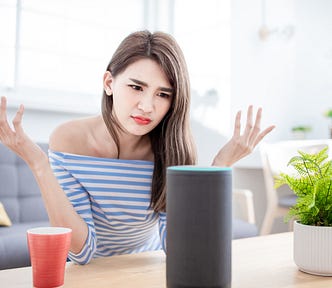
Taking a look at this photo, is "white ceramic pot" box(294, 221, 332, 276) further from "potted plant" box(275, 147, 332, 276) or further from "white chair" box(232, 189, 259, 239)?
"white chair" box(232, 189, 259, 239)

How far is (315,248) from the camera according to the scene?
802 millimetres

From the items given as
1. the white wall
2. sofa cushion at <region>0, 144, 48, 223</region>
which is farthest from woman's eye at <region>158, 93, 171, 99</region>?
the white wall

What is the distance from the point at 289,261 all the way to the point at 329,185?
210 millimetres

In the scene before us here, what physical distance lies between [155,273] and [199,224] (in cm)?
29

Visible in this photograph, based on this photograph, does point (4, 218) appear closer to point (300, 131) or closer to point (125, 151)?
point (125, 151)

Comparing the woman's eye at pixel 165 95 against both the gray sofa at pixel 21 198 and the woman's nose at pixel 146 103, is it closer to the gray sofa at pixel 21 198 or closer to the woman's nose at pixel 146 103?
the woman's nose at pixel 146 103

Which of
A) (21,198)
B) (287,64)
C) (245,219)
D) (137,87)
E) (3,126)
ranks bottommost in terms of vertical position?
(245,219)

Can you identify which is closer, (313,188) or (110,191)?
(313,188)

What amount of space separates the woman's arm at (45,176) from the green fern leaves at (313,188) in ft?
1.62

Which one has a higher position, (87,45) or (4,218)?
(87,45)

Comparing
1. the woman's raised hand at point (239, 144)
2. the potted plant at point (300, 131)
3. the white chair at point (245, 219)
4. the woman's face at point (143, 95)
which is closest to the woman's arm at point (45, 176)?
the woman's face at point (143, 95)

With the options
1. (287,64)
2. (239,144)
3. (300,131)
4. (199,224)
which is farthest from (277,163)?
(199,224)

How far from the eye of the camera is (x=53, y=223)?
1.04m

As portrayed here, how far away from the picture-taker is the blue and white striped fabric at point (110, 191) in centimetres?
117
